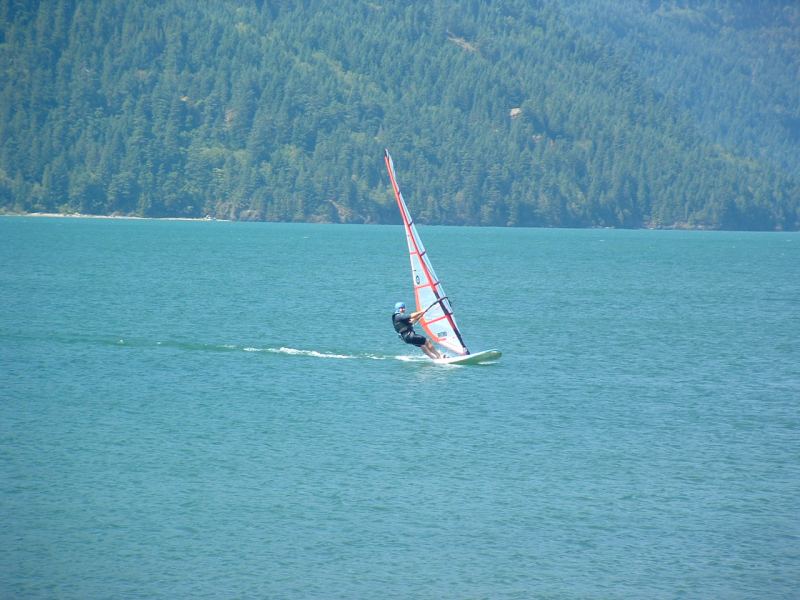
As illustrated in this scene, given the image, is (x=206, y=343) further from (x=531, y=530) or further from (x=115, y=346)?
(x=531, y=530)

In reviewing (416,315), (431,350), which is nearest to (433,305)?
(431,350)

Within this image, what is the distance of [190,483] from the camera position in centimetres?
3058

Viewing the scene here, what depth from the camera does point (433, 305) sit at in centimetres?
4938

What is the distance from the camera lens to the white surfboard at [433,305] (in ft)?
163

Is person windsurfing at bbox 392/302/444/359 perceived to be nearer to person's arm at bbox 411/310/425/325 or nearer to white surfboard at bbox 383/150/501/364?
person's arm at bbox 411/310/425/325

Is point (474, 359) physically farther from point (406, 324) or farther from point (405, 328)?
point (406, 324)

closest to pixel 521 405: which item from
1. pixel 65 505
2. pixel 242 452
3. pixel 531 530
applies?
pixel 242 452

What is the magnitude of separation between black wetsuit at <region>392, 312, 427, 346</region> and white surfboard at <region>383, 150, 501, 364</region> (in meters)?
1.92

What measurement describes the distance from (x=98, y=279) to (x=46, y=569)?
73456 millimetres

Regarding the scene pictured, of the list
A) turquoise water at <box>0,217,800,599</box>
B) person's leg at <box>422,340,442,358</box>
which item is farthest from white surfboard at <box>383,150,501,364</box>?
turquoise water at <box>0,217,800,599</box>

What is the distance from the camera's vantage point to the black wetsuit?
4656cm

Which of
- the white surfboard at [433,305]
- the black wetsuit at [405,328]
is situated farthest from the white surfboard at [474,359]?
the black wetsuit at [405,328]

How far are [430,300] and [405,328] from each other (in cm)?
324

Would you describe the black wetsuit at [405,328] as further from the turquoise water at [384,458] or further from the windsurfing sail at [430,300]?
the windsurfing sail at [430,300]
